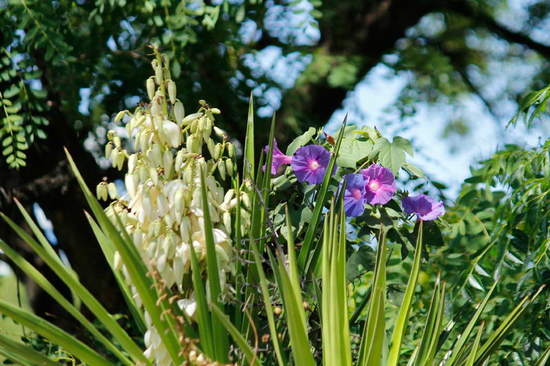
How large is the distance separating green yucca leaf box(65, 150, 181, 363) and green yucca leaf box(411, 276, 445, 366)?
50 cm

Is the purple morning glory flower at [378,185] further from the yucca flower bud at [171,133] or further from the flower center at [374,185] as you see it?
the yucca flower bud at [171,133]

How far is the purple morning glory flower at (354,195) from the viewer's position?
179 centimetres

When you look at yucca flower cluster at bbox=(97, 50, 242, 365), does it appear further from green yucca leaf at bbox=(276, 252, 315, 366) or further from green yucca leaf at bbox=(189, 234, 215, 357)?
green yucca leaf at bbox=(276, 252, 315, 366)

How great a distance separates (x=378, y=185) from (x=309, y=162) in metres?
0.17

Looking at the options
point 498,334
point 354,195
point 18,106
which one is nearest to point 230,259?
point 354,195

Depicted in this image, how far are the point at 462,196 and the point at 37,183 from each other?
187cm

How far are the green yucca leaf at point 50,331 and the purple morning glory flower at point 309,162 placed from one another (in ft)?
2.07

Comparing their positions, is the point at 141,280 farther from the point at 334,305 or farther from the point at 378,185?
the point at 378,185

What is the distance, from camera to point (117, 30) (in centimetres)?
353

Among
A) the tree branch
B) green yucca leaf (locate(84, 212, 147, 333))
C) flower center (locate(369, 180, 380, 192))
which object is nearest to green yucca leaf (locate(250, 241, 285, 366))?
green yucca leaf (locate(84, 212, 147, 333))

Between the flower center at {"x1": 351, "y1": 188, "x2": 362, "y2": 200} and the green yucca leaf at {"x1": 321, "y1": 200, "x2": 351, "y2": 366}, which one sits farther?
the flower center at {"x1": 351, "y1": 188, "x2": 362, "y2": 200}

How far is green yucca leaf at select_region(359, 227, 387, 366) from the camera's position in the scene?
4.79ft

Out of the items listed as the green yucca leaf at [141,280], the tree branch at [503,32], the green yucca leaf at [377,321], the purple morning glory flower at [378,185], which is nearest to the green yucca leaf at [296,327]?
the green yucca leaf at [377,321]

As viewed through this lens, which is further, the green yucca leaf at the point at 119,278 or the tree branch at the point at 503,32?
the tree branch at the point at 503,32
